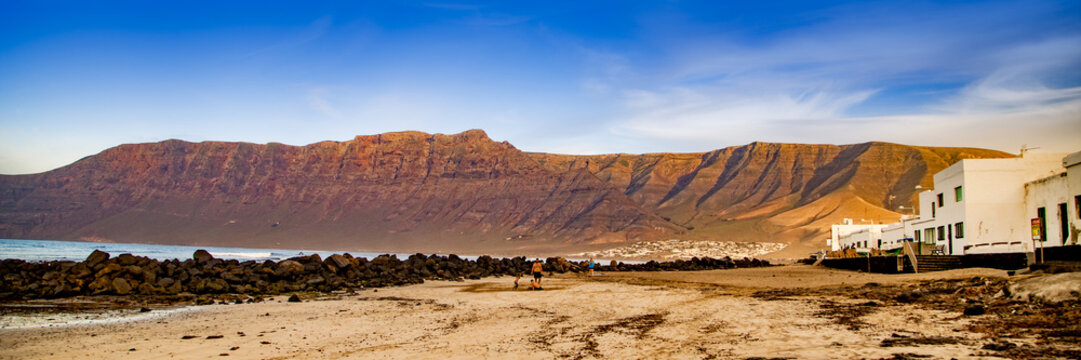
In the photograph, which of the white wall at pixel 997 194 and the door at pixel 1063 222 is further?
the white wall at pixel 997 194

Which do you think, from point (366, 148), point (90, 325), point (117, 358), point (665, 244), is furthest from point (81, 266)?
point (366, 148)

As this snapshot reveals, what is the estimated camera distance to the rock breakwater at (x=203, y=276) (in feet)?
70.0

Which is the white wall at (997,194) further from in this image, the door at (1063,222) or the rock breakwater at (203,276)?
the rock breakwater at (203,276)

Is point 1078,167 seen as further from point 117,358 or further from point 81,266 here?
point 81,266

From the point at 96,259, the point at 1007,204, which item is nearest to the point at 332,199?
the point at 96,259

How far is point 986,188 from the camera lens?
2819cm

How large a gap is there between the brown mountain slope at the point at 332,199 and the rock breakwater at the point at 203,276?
8206 cm

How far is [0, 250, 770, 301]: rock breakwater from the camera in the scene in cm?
2133

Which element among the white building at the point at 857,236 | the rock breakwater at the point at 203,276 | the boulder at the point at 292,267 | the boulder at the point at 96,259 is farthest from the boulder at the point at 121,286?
the white building at the point at 857,236

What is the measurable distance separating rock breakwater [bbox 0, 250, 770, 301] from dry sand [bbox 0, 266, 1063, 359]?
7.18 metres

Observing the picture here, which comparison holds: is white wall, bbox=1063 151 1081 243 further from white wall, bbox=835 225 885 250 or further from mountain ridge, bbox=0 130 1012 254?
mountain ridge, bbox=0 130 1012 254

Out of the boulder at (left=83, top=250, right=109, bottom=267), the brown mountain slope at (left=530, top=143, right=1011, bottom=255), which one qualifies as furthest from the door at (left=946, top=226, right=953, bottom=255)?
the brown mountain slope at (left=530, top=143, right=1011, bottom=255)

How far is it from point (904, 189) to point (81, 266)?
129410 mm

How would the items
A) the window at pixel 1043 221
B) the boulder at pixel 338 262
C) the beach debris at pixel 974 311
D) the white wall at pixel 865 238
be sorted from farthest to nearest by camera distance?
the white wall at pixel 865 238
the boulder at pixel 338 262
the window at pixel 1043 221
the beach debris at pixel 974 311
